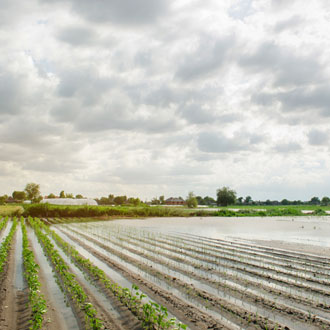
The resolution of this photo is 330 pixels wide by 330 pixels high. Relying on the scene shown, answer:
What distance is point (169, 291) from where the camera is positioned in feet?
28.9

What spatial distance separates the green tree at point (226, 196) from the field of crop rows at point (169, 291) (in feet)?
311

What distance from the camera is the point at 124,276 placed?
1062 cm

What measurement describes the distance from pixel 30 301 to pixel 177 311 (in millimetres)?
3707

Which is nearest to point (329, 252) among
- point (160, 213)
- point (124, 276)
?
point (124, 276)

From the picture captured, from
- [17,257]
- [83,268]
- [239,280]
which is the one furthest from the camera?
[17,257]

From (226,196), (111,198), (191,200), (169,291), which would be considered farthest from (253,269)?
(111,198)

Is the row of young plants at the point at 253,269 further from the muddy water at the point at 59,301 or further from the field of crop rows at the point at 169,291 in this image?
the muddy water at the point at 59,301

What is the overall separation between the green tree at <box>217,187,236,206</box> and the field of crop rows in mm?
94646

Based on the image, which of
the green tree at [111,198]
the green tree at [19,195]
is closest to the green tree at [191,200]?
the green tree at [111,198]

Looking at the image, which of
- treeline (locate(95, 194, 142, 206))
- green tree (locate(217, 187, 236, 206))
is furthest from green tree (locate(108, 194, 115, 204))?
green tree (locate(217, 187, 236, 206))

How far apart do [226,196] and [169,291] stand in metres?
102

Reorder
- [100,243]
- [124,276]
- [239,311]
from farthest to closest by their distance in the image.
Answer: [100,243], [124,276], [239,311]

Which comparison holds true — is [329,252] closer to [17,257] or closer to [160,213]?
[17,257]

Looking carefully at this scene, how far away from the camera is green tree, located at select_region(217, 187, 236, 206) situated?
108 metres
